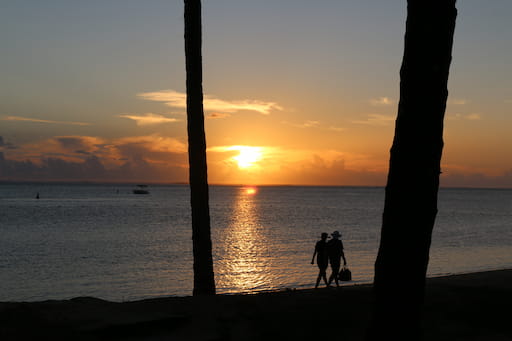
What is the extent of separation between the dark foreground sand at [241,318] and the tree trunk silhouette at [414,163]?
7.30 feet

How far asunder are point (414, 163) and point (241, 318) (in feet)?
13.2

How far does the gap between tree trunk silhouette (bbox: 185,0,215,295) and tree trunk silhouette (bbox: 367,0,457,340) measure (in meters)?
5.65

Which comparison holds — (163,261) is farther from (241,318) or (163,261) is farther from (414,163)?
(414,163)

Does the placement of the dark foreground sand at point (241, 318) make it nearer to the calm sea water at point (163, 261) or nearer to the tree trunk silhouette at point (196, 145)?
the tree trunk silhouette at point (196, 145)

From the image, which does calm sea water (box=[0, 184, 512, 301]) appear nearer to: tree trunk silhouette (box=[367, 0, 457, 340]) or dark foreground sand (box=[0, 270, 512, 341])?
dark foreground sand (box=[0, 270, 512, 341])

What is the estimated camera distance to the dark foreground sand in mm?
6500

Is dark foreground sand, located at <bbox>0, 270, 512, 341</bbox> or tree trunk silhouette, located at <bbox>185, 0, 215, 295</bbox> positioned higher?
tree trunk silhouette, located at <bbox>185, 0, 215, 295</bbox>

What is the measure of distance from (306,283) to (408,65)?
55.0ft

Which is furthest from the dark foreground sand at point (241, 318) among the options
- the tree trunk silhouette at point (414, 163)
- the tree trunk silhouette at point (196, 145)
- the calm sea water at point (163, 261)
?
the calm sea water at point (163, 261)

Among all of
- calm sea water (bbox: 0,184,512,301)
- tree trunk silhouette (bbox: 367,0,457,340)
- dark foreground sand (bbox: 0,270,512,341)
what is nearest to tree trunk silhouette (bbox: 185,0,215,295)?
dark foreground sand (bbox: 0,270,512,341)

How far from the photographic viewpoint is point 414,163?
15.4 feet

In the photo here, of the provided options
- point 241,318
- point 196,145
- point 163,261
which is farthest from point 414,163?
point 163,261

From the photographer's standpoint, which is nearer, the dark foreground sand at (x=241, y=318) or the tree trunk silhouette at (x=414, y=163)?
the tree trunk silhouette at (x=414, y=163)

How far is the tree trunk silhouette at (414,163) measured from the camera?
4.73m
